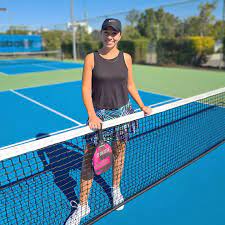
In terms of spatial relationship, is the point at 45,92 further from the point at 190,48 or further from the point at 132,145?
the point at 190,48

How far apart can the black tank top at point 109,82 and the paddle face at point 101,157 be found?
0.42m

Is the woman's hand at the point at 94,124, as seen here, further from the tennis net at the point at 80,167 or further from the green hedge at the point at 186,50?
the green hedge at the point at 186,50

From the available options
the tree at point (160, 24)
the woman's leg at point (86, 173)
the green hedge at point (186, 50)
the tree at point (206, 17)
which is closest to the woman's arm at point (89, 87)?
the woman's leg at point (86, 173)

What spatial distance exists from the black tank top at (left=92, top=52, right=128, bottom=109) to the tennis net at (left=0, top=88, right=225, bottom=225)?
23 cm

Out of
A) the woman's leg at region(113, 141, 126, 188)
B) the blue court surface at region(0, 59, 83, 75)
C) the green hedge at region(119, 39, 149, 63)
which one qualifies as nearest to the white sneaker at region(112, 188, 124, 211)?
the woman's leg at region(113, 141, 126, 188)

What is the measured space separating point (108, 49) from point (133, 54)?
18.2 m

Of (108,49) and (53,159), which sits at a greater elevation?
(108,49)

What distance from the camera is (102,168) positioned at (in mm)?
2543

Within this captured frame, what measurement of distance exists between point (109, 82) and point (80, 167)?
186 centimetres

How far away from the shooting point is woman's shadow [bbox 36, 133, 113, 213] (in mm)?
3239

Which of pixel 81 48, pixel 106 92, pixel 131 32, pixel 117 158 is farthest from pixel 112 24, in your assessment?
pixel 131 32

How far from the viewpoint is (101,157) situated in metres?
2.48

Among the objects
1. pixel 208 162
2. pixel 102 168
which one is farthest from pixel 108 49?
pixel 208 162

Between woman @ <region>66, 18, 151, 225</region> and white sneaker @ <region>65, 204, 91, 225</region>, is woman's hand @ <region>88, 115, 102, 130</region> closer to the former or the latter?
woman @ <region>66, 18, 151, 225</region>
